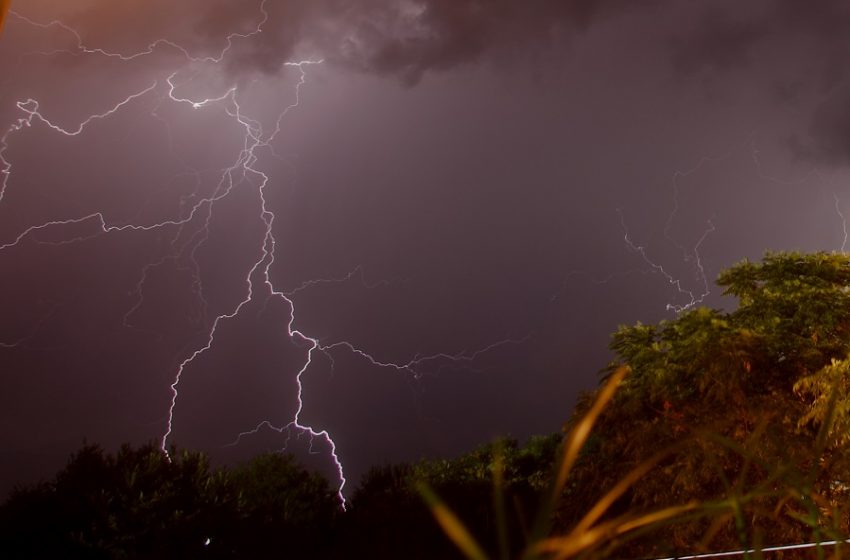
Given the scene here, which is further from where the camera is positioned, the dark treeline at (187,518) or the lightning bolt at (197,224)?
the lightning bolt at (197,224)

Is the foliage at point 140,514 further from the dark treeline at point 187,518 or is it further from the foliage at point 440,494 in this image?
the foliage at point 440,494

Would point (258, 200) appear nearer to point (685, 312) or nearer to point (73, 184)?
point (73, 184)

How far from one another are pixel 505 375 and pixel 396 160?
1776 inches

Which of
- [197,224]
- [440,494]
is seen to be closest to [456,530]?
[440,494]

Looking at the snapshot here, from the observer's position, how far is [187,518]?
7.39 metres

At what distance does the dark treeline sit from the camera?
670cm

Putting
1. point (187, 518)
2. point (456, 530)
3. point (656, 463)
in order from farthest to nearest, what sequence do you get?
point (187, 518) → point (656, 463) → point (456, 530)

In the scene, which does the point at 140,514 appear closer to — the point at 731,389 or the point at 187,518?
the point at 187,518

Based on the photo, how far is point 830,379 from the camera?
17.9 feet

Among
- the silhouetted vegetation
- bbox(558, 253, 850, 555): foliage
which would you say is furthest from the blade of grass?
bbox(558, 253, 850, 555): foliage

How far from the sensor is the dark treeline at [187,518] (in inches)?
264

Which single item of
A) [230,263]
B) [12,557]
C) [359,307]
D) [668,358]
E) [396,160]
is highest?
[396,160]

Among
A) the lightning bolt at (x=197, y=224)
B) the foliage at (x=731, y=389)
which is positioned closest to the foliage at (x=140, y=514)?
the foliage at (x=731, y=389)

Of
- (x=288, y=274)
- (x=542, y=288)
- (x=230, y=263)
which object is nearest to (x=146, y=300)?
(x=230, y=263)
